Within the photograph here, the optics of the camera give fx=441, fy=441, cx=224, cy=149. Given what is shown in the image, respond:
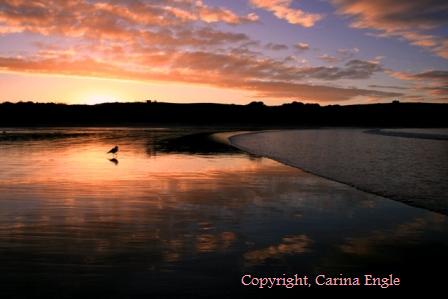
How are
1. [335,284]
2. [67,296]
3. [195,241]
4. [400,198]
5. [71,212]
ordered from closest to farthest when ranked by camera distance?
[67,296] → [335,284] → [195,241] → [71,212] → [400,198]

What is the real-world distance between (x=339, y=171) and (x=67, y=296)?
19294 mm

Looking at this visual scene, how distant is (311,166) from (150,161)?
9.71 metres

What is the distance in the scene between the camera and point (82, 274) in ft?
23.9

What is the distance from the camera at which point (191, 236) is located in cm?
979

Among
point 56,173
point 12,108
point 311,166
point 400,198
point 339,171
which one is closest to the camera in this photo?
point 400,198

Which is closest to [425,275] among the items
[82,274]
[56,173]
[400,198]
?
[82,274]

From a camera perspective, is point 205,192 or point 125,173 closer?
point 205,192

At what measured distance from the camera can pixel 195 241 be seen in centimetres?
938

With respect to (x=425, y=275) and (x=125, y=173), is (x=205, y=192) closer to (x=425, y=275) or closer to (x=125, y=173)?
(x=125, y=173)

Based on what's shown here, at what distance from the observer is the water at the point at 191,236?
7.18m

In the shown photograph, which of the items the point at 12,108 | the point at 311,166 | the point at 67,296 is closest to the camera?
the point at 67,296

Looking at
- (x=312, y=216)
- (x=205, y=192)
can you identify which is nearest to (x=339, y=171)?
(x=205, y=192)

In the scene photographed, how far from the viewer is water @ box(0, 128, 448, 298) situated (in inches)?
283

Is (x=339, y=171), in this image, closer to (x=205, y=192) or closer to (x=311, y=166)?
(x=311, y=166)
